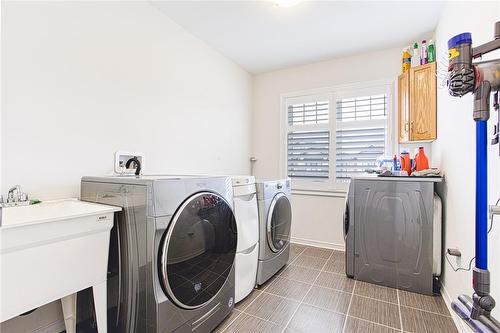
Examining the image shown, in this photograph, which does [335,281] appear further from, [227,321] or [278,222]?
[227,321]

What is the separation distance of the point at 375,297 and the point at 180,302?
1559mm

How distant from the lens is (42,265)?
100cm


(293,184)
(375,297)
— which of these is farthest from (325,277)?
(293,184)

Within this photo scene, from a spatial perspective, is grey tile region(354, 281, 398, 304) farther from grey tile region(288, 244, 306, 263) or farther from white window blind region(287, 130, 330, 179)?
white window blind region(287, 130, 330, 179)

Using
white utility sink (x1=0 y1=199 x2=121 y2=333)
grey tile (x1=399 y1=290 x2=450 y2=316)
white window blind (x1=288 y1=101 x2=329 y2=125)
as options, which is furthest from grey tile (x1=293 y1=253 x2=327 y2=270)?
white utility sink (x1=0 y1=199 x2=121 y2=333)

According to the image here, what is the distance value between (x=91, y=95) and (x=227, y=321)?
1826 millimetres

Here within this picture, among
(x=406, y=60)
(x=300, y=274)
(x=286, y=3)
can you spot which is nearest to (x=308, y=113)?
(x=406, y=60)

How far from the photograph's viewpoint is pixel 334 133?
3182 millimetres

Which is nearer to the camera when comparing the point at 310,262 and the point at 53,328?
the point at 53,328

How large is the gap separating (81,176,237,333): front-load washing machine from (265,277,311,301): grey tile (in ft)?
2.17

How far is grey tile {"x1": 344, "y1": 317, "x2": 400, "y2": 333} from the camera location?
157 centimetres

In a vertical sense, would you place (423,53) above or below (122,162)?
above

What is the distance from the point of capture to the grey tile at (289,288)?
2012 millimetres

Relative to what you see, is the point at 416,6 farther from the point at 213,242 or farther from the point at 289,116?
the point at 213,242
